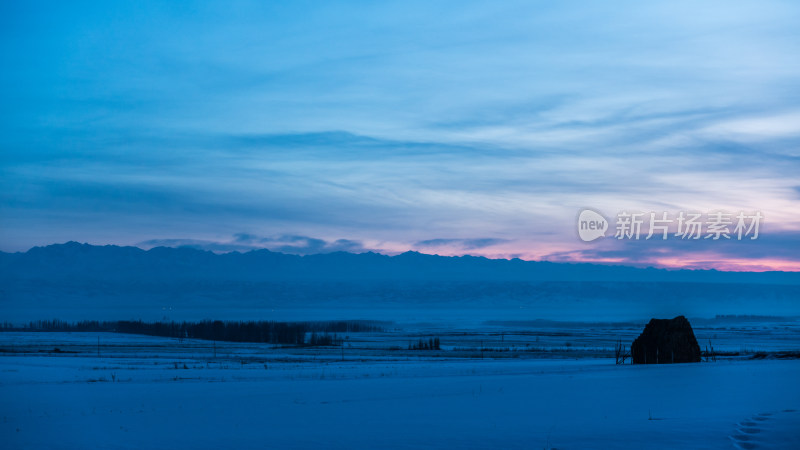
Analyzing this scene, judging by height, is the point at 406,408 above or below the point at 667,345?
below

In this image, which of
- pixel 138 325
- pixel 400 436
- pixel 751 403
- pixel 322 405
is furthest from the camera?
pixel 138 325

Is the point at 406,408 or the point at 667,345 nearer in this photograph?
the point at 406,408

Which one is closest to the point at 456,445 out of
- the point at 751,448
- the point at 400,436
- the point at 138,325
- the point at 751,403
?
the point at 400,436

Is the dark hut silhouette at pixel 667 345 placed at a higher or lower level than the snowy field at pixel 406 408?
higher

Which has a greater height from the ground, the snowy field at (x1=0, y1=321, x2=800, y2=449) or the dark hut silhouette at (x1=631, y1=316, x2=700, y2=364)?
the dark hut silhouette at (x1=631, y1=316, x2=700, y2=364)

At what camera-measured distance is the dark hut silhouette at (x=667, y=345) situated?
124 feet

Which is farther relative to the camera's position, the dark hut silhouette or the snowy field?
the dark hut silhouette

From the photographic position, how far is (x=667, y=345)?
1491 inches

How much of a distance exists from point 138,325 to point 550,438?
3679 inches

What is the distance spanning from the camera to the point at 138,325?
10050cm

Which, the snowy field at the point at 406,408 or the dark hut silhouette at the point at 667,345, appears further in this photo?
the dark hut silhouette at the point at 667,345

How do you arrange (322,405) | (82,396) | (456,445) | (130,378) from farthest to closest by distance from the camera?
1. (130,378)
2. (82,396)
3. (322,405)
4. (456,445)

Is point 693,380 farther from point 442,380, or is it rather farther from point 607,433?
point 607,433

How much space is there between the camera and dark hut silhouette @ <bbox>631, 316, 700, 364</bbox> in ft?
124
